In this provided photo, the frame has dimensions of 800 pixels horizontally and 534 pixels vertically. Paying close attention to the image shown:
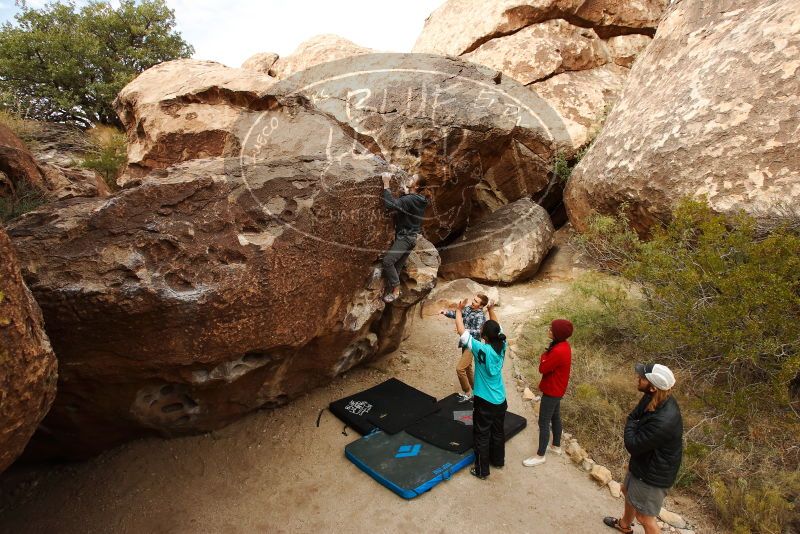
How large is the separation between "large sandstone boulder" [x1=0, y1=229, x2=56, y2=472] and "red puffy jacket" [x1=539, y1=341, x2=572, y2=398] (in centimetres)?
342

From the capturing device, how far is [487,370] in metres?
3.83

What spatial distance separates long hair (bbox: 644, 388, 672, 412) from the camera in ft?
9.56

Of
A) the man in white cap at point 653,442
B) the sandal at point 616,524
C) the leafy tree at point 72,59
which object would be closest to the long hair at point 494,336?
the man in white cap at point 653,442

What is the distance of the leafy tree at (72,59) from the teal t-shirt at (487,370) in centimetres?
1343

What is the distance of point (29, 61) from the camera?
496 inches

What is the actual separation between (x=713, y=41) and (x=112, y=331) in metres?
8.19

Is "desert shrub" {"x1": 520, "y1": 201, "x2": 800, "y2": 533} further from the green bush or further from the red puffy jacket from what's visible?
the red puffy jacket

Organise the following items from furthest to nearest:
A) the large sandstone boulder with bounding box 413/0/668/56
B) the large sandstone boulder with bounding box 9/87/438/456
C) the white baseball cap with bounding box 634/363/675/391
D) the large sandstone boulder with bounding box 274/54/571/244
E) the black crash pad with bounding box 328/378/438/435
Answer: the large sandstone boulder with bounding box 413/0/668/56
the large sandstone boulder with bounding box 274/54/571/244
the black crash pad with bounding box 328/378/438/435
the large sandstone boulder with bounding box 9/87/438/456
the white baseball cap with bounding box 634/363/675/391

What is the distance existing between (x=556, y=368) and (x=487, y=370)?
588 millimetres

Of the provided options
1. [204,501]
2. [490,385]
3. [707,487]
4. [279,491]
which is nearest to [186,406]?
[204,501]

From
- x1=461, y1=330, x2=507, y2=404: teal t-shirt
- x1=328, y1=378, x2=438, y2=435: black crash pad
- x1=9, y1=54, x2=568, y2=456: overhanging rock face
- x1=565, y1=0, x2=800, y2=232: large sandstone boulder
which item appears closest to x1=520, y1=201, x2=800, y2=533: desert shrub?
x1=565, y1=0, x2=800, y2=232: large sandstone boulder

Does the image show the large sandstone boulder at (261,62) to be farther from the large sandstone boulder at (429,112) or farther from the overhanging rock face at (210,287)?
the overhanging rock face at (210,287)

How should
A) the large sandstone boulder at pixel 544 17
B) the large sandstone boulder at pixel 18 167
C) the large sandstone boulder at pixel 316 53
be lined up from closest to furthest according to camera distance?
the large sandstone boulder at pixel 18 167 < the large sandstone boulder at pixel 316 53 < the large sandstone boulder at pixel 544 17

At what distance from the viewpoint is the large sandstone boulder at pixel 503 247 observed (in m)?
8.84
